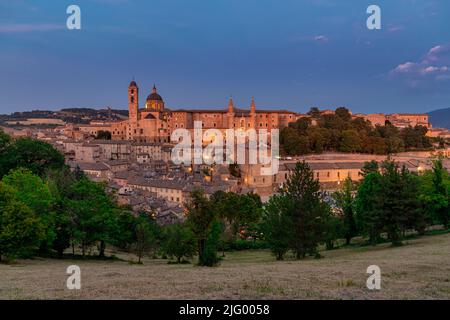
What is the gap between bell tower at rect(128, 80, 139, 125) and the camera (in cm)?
11501

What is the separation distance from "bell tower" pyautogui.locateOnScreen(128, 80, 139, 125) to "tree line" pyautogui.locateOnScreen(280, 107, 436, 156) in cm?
3967

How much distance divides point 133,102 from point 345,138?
184ft

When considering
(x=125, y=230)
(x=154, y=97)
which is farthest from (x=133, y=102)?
(x=125, y=230)

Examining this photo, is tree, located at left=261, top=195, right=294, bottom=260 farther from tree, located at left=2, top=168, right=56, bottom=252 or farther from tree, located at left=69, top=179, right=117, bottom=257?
tree, located at left=2, top=168, right=56, bottom=252

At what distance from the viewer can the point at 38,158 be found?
143 ft

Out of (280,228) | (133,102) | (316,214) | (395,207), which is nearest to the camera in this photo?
(316,214)

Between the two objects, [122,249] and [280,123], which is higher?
[280,123]

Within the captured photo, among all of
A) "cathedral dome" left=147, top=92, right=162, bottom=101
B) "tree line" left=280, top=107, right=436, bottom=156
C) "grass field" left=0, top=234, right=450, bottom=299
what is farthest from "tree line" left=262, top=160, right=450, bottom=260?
"cathedral dome" left=147, top=92, right=162, bottom=101

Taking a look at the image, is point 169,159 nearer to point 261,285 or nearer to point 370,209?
point 370,209

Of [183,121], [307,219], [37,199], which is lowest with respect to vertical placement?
[307,219]

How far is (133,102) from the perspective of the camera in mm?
117625
